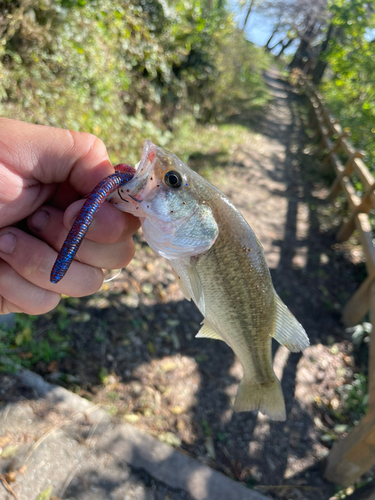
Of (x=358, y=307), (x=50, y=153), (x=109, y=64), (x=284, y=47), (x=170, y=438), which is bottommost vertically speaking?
(x=170, y=438)

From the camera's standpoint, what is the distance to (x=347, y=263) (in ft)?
18.4

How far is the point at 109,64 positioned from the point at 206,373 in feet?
15.4

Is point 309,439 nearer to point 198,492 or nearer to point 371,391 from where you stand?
point 371,391

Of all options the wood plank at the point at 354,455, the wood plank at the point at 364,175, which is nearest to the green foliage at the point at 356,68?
the wood plank at the point at 364,175

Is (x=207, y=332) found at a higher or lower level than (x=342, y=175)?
lower

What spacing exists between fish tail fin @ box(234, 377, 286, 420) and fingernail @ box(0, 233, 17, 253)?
1.49m

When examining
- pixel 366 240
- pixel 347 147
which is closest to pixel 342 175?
pixel 347 147

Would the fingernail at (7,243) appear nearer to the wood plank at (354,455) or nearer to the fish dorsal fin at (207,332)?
the fish dorsal fin at (207,332)

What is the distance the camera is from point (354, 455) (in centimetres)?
266

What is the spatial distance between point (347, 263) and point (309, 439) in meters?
3.32

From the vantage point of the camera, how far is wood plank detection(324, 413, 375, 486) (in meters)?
2.55

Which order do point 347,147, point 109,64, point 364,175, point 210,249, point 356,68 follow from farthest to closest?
point 356,68
point 347,147
point 364,175
point 109,64
point 210,249

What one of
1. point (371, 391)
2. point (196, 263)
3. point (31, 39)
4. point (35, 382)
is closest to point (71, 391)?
point (35, 382)

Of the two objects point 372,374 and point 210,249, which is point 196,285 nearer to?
point 210,249
